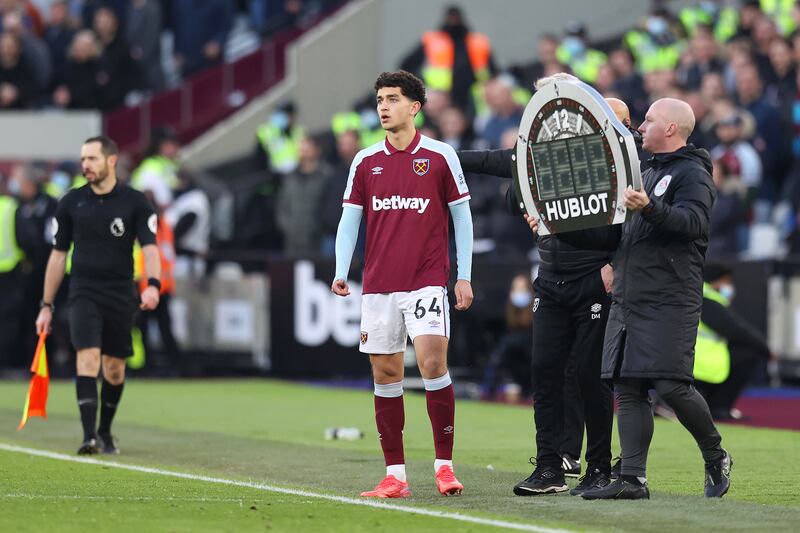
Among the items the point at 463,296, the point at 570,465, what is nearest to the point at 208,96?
the point at 570,465

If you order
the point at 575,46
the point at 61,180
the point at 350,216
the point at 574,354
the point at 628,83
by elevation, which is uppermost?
the point at 575,46

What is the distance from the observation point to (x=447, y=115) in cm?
2142

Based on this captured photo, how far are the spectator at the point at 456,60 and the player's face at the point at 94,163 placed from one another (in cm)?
1273

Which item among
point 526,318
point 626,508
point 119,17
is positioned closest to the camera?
point 626,508

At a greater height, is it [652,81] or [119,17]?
[119,17]

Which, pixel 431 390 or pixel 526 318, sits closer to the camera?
pixel 431 390

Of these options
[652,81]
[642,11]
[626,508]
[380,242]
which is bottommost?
[626,508]

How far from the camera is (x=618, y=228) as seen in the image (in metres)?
9.57

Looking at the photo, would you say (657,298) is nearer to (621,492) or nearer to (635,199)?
(635,199)

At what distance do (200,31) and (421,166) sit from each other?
21216 millimetres

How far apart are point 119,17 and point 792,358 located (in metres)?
15.0

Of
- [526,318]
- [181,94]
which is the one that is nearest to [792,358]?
[526,318]

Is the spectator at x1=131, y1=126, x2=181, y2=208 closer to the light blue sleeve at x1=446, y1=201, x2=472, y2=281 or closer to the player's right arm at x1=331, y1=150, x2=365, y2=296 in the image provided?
the player's right arm at x1=331, y1=150, x2=365, y2=296

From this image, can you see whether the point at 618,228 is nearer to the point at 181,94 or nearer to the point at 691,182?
the point at 691,182
